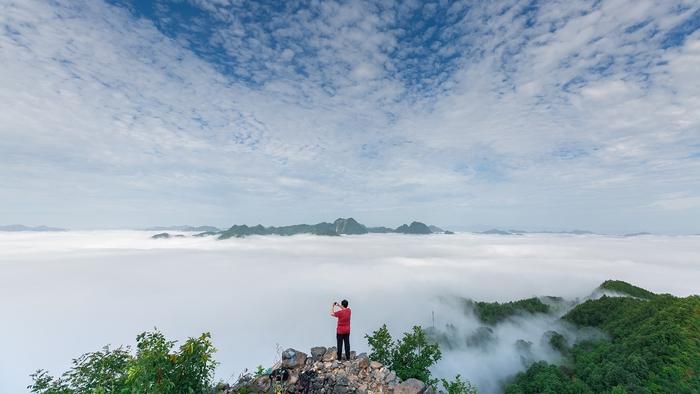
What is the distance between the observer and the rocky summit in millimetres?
15367

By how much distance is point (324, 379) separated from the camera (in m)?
15.7

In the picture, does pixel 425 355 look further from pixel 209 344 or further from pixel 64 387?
pixel 64 387

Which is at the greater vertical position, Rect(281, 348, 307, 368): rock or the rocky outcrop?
Rect(281, 348, 307, 368): rock

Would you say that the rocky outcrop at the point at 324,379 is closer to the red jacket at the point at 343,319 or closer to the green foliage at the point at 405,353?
the red jacket at the point at 343,319

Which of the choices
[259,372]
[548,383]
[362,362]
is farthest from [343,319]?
[548,383]

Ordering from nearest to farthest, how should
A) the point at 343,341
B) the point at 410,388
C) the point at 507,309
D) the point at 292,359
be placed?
1. the point at 410,388
2. the point at 292,359
3. the point at 343,341
4. the point at 507,309

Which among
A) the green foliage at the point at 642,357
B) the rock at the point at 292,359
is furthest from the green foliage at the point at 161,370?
the green foliage at the point at 642,357

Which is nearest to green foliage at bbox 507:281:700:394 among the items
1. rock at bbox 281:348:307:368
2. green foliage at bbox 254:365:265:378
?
rock at bbox 281:348:307:368

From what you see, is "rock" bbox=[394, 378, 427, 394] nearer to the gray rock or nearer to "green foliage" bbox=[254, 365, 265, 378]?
the gray rock

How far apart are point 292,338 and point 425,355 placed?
169020mm

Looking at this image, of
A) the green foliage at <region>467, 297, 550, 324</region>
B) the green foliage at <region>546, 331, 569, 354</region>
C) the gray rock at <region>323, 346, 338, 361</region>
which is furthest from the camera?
the green foliage at <region>467, 297, 550, 324</region>

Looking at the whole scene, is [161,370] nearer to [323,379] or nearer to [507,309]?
[323,379]

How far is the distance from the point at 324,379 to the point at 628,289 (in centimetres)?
19352

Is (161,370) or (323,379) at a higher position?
(161,370)
